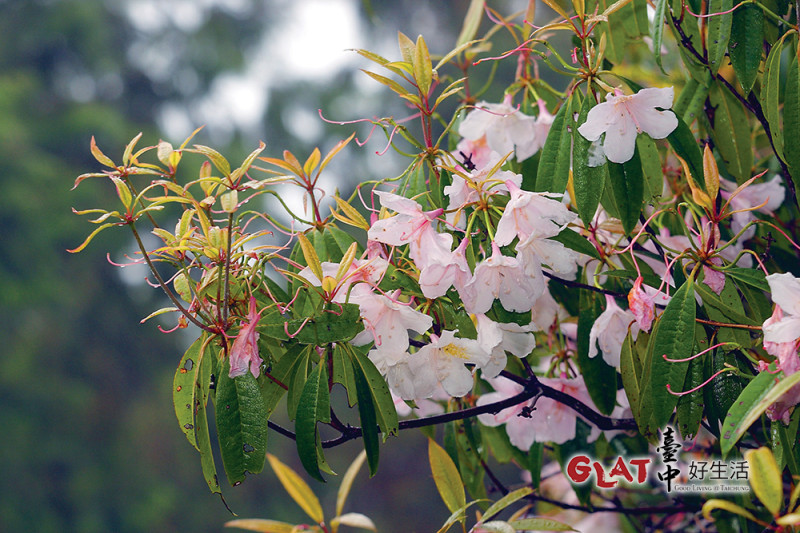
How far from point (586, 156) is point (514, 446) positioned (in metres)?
0.39

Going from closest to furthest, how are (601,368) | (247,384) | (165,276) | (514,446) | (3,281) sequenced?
(247,384)
(601,368)
(514,446)
(165,276)
(3,281)

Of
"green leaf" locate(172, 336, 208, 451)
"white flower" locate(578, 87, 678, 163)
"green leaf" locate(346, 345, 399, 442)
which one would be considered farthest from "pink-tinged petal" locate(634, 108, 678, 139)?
"green leaf" locate(172, 336, 208, 451)

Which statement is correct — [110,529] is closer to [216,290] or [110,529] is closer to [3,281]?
[3,281]

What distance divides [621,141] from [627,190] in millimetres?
47

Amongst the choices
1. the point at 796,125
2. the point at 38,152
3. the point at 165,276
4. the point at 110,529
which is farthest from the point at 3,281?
the point at 796,125

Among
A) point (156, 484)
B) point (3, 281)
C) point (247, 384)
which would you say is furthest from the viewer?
point (156, 484)

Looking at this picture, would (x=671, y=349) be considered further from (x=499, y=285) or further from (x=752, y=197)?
(x=752, y=197)

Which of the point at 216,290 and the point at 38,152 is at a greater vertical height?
the point at 38,152

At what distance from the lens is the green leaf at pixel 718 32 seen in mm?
626

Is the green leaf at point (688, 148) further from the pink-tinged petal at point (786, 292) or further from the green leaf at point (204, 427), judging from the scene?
the green leaf at point (204, 427)

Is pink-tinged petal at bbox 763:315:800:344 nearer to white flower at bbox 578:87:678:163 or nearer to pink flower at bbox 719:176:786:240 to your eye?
white flower at bbox 578:87:678:163

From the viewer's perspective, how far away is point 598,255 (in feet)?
2.11

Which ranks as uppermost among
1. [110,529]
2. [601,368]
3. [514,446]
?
[601,368]

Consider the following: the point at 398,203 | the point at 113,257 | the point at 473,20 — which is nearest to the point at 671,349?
the point at 398,203
